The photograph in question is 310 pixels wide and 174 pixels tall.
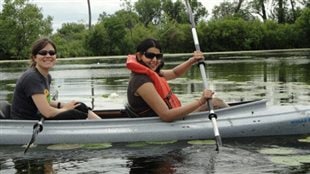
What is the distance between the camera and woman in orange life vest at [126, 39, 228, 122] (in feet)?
19.1

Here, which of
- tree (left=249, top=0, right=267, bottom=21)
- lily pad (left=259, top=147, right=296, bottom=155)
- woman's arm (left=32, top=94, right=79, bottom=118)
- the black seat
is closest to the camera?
lily pad (left=259, top=147, right=296, bottom=155)

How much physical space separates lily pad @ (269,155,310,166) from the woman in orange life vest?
106cm

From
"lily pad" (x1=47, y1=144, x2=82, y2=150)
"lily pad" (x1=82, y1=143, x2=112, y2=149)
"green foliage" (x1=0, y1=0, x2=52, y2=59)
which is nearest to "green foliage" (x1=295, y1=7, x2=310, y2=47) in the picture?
"green foliage" (x1=0, y1=0, x2=52, y2=59)

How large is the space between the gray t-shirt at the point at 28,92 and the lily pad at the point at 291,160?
268cm

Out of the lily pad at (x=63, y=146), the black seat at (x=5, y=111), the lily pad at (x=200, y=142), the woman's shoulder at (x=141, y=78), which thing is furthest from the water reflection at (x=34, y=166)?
the lily pad at (x=200, y=142)

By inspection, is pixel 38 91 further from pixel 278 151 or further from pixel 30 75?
pixel 278 151

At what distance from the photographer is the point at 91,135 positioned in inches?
239

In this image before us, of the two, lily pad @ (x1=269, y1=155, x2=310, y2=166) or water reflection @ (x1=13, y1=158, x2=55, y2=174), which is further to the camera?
water reflection @ (x1=13, y1=158, x2=55, y2=174)

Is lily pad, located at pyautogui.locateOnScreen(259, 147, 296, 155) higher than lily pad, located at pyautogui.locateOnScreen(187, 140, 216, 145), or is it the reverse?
lily pad, located at pyautogui.locateOnScreen(187, 140, 216, 145)

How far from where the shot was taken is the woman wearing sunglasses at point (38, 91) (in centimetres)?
577

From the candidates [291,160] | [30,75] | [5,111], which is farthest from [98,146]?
[291,160]

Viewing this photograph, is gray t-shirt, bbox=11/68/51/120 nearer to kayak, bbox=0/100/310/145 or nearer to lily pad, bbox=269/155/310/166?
kayak, bbox=0/100/310/145

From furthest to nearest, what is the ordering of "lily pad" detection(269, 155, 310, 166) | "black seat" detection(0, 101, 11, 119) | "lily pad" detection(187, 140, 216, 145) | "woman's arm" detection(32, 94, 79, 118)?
"black seat" detection(0, 101, 11, 119)
"lily pad" detection(187, 140, 216, 145)
"woman's arm" detection(32, 94, 79, 118)
"lily pad" detection(269, 155, 310, 166)

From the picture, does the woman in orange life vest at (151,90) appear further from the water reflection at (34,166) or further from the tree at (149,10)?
the tree at (149,10)
